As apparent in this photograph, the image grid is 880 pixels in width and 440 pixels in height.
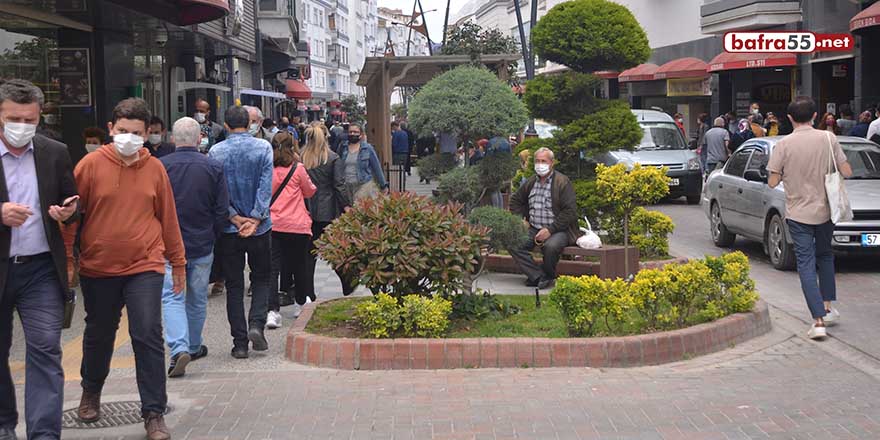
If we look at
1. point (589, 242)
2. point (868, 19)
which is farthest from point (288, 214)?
point (868, 19)

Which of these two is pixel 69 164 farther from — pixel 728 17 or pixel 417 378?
pixel 728 17

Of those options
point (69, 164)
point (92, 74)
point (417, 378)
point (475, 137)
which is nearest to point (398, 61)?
point (92, 74)

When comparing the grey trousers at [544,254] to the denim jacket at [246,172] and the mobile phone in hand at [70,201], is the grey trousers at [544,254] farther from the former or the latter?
the mobile phone in hand at [70,201]

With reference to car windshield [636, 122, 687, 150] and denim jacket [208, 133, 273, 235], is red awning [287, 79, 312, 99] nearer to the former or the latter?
car windshield [636, 122, 687, 150]

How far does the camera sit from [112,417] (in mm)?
6430

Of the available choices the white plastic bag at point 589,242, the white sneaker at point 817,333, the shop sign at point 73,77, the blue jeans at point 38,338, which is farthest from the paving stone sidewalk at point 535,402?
the shop sign at point 73,77

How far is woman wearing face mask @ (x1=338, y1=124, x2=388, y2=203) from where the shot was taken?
37.8ft

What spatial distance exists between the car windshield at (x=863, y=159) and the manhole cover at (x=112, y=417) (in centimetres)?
978

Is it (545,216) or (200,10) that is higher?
(200,10)

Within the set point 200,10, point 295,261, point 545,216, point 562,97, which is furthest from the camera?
point 200,10

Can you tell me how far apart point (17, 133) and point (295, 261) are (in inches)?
172

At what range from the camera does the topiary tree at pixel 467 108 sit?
1027cm

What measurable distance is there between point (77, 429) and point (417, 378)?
7.46 feet

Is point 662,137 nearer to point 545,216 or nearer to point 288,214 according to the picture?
point 545,216
